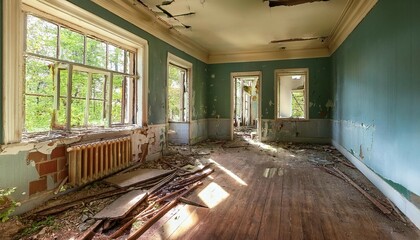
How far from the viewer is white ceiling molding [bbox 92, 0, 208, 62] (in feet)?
12.7

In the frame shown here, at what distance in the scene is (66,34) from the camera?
Answer: 3258 millimetres

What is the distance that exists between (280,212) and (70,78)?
321 centimetres

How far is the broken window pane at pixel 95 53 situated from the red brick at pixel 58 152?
1368 mm

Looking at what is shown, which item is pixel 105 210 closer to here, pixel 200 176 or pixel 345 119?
pixel 200 176

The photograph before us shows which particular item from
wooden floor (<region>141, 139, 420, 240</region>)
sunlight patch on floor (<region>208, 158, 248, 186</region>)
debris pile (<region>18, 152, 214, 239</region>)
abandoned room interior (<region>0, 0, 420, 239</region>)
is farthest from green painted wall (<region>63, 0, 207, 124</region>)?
wooden floor (<region>141, 139, 420, 240</region>)

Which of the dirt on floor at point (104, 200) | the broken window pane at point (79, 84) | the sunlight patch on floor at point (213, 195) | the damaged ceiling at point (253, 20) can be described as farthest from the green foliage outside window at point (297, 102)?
the broken window pane at point (79, 84)

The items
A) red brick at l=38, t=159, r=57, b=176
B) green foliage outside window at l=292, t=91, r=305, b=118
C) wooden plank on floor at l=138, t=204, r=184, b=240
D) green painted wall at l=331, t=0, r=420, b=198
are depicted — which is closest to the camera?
wooden plank on floor at l=138, t=204, r=184, b=240

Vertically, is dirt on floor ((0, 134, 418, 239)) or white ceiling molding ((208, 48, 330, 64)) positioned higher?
white ceiling molding ((208, 48, 330, 64))

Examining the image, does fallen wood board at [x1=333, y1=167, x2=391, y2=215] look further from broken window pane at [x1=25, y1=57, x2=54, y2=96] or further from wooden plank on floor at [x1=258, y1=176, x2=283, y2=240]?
broken window pane at [x1=25, y1=57, x2=54, y2=96]

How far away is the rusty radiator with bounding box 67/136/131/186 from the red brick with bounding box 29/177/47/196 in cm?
30

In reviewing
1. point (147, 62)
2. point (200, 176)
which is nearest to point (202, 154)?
point (200, 176)

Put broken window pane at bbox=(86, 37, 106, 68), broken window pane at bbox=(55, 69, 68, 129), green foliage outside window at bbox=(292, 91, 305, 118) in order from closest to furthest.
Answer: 1. broken window pane at bbox=(55, 69, 68, 129)
2. broken window pane at bbox=(86, 37, 106, 68)
3. green foliage outside window at bbox=(292, 91, 305, 118)

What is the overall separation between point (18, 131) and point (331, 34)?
6632 mm

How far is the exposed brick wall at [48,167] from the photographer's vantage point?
2655 mm
